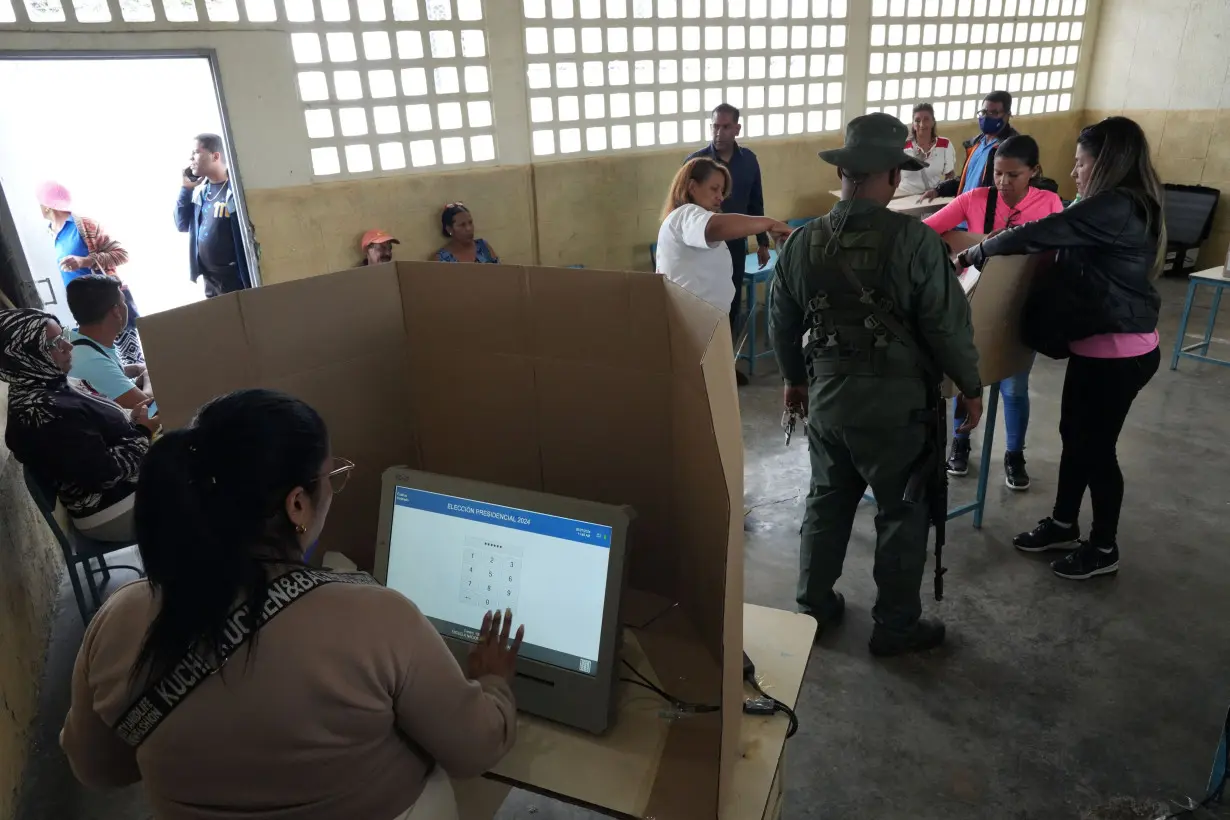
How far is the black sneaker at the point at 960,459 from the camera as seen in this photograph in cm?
332

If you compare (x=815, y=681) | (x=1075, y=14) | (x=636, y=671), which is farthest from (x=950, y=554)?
(x=1075, y=14)

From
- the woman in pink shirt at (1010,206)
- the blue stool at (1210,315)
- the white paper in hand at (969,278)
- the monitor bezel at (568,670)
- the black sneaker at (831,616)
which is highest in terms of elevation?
the woman in pink shirt at (1010,206)

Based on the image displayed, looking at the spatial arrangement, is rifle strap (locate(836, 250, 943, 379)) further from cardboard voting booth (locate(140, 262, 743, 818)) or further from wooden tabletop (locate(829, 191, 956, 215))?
wooden tabletop (locate(829, 191, 956, 215))

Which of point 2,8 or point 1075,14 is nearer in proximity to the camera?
point 2,8

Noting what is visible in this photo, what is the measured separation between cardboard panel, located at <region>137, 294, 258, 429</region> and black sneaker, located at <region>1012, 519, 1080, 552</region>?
2.62 m

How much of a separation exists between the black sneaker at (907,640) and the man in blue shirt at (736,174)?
7.19 feet

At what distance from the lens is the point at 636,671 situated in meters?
1.30

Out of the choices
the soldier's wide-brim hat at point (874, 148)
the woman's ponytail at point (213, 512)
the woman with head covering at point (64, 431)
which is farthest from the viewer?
the woman with head covering at point (64, 431)

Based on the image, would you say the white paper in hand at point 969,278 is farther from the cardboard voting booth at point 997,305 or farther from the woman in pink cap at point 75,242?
the woman in pink cap at point 75,242

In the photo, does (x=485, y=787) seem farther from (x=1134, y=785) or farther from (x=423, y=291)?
(x=1134, y=785)

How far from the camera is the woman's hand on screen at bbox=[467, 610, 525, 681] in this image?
111 centimetres

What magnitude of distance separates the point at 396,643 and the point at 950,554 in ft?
8.01

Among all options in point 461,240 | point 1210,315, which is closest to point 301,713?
point 461,240

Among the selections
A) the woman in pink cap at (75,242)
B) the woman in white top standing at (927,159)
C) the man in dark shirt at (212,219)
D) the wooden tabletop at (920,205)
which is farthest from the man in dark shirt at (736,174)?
the woman in pink cap at (75,242)
